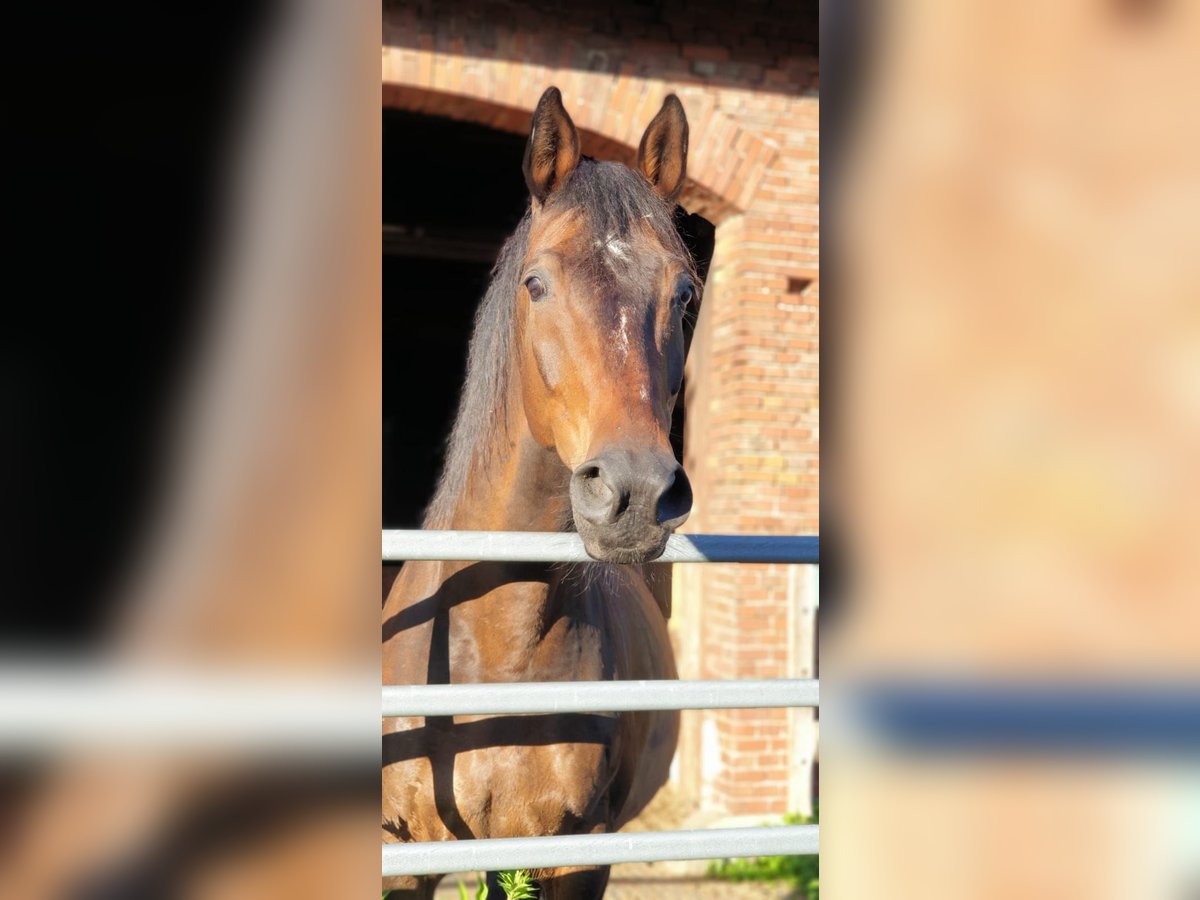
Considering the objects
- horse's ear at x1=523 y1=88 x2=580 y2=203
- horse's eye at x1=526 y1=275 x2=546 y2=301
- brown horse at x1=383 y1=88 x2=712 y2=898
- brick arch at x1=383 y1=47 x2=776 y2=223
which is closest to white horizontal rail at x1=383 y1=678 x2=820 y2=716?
brown horse at x1=383 y1=88 x2=712 y2=898

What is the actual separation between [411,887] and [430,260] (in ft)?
25.9

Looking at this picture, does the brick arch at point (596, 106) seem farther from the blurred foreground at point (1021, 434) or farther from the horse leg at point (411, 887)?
the blurred foreground at point (1021, 434)

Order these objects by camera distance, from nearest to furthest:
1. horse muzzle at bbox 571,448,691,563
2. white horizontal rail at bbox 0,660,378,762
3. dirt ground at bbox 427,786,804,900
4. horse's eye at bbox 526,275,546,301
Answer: white horizontal rail at bbox 0,660,378,762
horse muzzle at bbox 571,448,691,563
horse's eye at bbox 526,275,546,301
dirt ground at bbox 427,786,804,900

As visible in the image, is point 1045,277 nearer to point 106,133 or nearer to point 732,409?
point 106,133

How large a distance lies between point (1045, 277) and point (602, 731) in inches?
72.5

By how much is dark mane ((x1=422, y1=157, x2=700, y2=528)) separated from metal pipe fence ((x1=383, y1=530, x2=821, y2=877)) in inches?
26.6

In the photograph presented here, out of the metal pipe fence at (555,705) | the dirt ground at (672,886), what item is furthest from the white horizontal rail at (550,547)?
the dirt ground at (672,886)

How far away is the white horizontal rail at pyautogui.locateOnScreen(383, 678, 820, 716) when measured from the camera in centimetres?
135

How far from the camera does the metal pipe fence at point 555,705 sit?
1.33 metres

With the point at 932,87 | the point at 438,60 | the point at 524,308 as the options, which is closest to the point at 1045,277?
the point at 932,87

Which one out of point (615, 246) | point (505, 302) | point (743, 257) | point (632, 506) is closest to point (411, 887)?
point (632, 506)

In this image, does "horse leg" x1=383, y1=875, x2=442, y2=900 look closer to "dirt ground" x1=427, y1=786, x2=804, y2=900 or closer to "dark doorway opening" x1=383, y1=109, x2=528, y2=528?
"dirt ground" x1=427, y1=786, x2=804, y2=900

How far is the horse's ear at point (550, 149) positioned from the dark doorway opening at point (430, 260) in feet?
10.8

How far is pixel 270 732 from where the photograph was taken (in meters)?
0.66
